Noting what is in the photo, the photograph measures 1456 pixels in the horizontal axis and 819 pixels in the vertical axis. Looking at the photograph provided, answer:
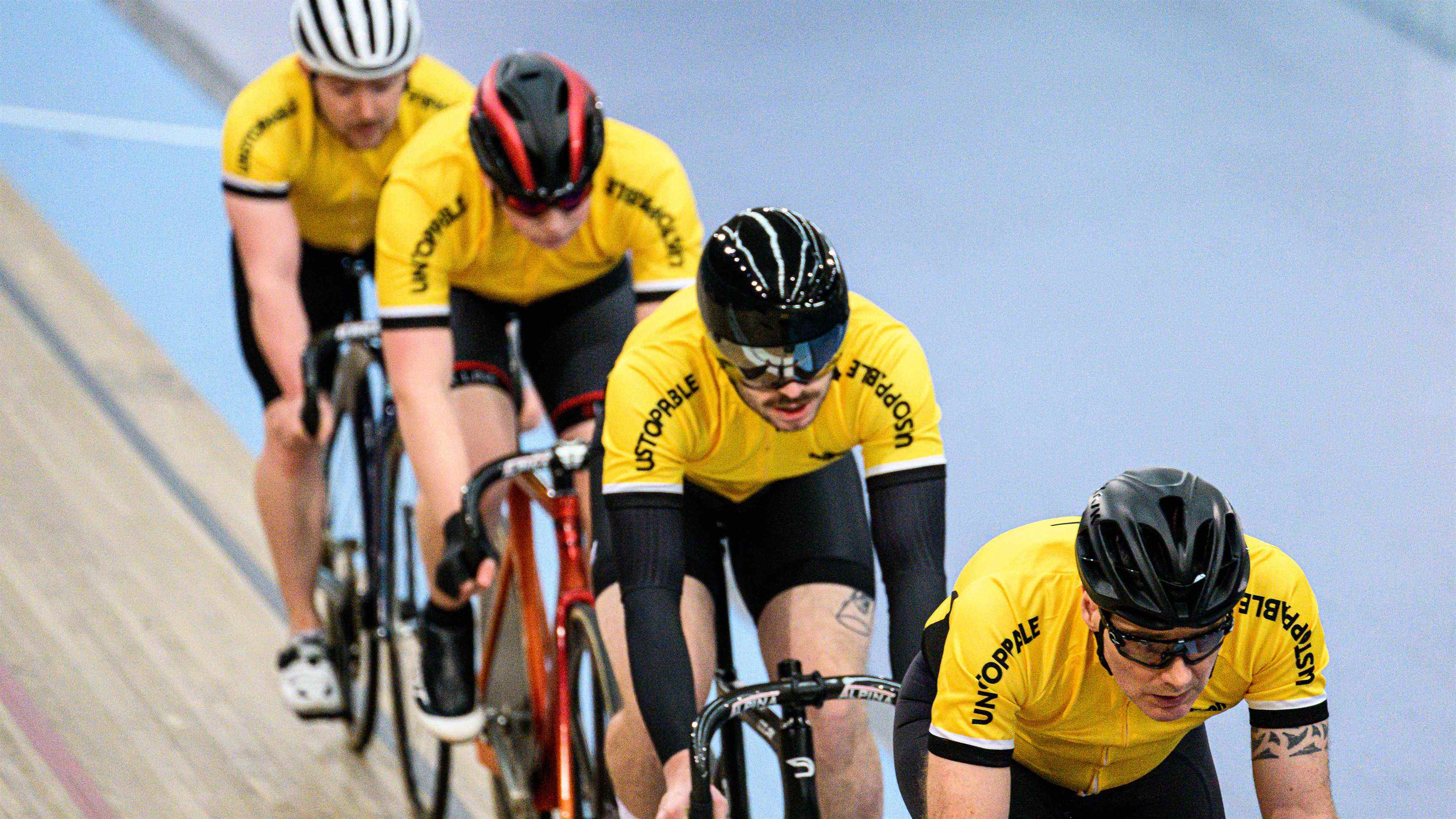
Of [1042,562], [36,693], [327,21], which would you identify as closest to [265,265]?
[327,21]

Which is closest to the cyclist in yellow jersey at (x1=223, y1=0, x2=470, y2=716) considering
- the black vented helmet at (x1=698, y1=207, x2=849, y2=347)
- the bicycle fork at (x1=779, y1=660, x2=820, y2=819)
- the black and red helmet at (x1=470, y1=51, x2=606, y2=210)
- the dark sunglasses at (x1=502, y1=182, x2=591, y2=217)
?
the black and red helmet at (x1=470, y1=51, x2=606, y2=210)

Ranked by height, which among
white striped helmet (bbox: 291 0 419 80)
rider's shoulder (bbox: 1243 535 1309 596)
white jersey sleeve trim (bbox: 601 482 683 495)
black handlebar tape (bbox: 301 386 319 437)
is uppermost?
white striped helmet (bbox: 291 0 419 80)

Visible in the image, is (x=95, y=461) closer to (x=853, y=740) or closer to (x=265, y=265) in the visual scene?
(x=265, y=265)

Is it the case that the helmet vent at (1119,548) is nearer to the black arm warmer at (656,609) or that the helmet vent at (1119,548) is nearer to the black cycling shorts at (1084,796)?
the black cycling shorts at (1084,796)

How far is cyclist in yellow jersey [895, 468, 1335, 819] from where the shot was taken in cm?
183

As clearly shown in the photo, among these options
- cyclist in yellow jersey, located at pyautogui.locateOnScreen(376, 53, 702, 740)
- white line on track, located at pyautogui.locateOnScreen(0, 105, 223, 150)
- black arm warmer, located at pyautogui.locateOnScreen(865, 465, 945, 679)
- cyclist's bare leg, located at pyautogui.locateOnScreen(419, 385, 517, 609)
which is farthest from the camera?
white line on track, located at pyautogui.locateOnScreen(0, 105, 223, 150)

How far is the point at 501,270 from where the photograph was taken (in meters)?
3.38

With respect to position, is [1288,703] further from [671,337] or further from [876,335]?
[671,337]

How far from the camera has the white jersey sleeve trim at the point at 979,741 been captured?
1949mm

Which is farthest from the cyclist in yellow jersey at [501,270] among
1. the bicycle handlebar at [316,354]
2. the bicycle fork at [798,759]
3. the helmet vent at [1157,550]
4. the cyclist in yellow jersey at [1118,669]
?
the helmet vent at [1157,550]

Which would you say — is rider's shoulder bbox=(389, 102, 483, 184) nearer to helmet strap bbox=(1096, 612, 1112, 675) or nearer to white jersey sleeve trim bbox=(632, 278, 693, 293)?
white jersey sleeve trim bbox=(632, 278, 693, 293)

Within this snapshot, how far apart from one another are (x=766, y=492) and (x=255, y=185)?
1.58 m

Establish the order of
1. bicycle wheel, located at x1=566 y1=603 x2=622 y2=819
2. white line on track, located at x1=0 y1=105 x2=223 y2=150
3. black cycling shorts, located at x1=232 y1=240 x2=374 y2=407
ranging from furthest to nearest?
1. white line on track, located at x1=0 y1=105 x2=223 y2=150
2. black cycling shorts, located at x1=232 y1=240 x2=374 y2=407
3. bicycle wheel, located at x1=566 y1=603 x2=622 y2=819

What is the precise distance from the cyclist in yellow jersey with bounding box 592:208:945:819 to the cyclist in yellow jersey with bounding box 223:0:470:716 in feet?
3.98
